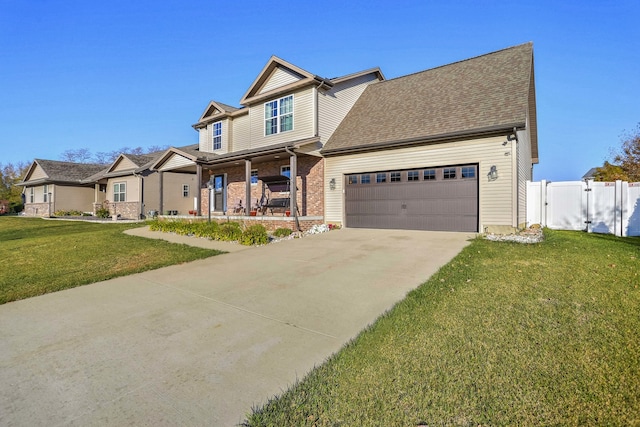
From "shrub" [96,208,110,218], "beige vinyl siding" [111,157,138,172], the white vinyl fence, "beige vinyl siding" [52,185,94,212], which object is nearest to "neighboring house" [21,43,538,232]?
the white vinyl fence

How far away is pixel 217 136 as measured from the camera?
59.2 ft

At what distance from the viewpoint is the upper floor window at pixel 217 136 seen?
703 inches

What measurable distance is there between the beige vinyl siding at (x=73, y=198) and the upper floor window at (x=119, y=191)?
7177 millimetres

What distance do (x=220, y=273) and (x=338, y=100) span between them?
11047 millimetres

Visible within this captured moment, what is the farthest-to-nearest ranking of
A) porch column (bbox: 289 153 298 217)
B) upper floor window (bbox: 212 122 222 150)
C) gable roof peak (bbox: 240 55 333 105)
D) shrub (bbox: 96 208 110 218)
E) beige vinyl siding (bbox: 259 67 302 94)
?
shrub (bbox: 96 208 110 218), upper floor window (bbox: 212 122 222 150), beige vinyl siding (bbox: 259 67 302 94), gable roof peak (bbox: 240 55 333 105), porch column (bbox: 289 153 298 217)

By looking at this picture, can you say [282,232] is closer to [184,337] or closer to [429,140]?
[429,140]

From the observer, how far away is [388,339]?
3.28 metres

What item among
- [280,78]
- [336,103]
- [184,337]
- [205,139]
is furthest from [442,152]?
[205,139]

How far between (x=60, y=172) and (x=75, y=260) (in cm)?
2610

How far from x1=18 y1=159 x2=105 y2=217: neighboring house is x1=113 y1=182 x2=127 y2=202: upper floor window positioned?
18.6ft

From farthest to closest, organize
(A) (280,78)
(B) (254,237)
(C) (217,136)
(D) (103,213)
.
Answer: (D) (103,213) → (C) (217,136) → (A) (280,78) → (B) (254,237)

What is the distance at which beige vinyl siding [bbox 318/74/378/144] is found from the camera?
45.4 ft

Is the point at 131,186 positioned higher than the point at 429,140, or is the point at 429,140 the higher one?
the point at 429,140

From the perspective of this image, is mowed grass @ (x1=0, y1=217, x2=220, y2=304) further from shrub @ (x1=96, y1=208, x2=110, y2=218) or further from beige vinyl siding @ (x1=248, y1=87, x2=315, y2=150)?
shrub @ (x1=96, y1=208, x2=110, y2=218)
